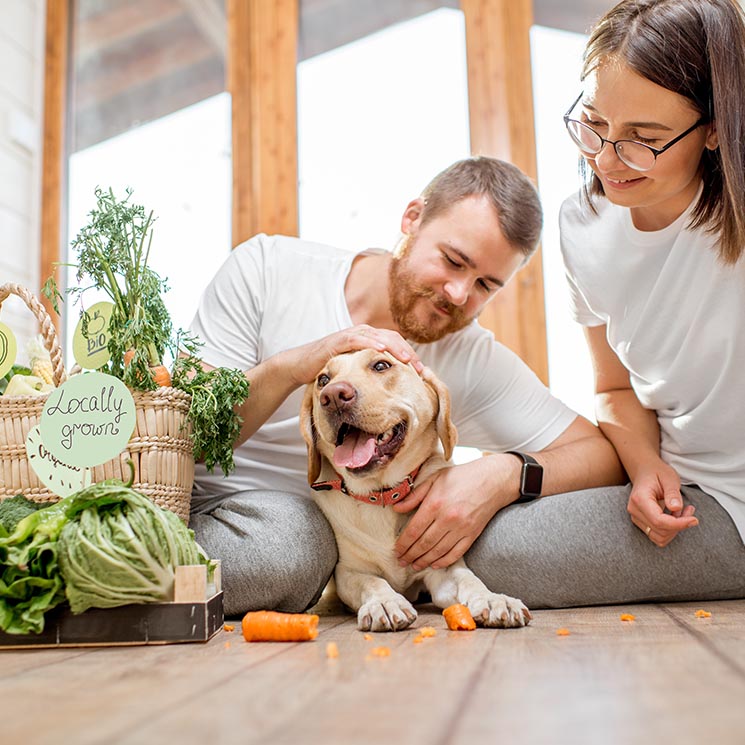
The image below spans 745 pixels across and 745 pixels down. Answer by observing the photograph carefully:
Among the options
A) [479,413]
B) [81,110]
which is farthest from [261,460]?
[81,110]

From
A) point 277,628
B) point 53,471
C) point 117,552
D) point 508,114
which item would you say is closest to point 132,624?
point 117,552

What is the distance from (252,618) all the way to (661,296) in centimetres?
120

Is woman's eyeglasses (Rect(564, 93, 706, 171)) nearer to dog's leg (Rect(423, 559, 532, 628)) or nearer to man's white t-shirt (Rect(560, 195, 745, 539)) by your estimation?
man's white t-shirt (Rect(560, 195, 745, 539))

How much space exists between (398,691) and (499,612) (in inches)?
23.4

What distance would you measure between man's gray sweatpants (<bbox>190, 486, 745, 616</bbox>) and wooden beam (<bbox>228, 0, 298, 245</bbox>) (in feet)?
6.66

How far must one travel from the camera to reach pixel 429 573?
1.84 metres

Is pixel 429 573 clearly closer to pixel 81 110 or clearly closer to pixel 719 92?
pixel 719 92

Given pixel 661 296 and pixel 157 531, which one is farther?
pixel 661 296

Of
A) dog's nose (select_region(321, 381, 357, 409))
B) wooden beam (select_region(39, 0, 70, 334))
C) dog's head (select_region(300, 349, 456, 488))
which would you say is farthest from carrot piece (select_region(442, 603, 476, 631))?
wooden beam (select_region(39, 0, 70, 334))

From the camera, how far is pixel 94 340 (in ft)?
5.20

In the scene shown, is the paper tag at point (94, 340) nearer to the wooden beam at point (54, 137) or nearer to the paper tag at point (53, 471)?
the paper tag at point (53, 471)

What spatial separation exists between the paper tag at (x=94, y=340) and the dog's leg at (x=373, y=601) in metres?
0.71

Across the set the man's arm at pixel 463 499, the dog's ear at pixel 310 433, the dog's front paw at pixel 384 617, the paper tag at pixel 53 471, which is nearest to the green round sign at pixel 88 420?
the paper tag at pixel 53 471

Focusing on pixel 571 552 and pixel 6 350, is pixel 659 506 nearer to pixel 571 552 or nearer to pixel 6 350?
pixel 571 552
